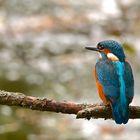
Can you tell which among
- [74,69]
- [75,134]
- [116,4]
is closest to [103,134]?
[75,134]

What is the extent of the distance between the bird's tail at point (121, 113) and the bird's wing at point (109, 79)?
0.08 metres

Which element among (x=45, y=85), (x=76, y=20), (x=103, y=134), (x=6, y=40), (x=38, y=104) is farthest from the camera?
(x=76, y=20)

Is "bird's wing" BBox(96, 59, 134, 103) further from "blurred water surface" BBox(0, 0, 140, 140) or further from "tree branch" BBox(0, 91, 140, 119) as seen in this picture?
"blurred water surface" BBox(0, 0, 140, 140)

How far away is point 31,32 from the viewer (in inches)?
463

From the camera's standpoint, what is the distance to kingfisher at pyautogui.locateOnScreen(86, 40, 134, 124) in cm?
484

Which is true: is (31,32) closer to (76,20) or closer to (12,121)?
(76,20)

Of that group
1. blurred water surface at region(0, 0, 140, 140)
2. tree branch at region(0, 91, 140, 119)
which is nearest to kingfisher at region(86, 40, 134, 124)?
tree branch at region(0, 91, 140, 119)

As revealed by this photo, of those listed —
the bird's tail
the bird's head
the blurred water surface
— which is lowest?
the blurred water surface

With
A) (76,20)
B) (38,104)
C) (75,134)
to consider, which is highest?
(38,104)

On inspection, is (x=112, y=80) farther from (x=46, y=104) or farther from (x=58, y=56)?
(x=58, y=56)

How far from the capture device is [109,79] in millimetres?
4996

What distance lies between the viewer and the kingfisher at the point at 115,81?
4844 mm

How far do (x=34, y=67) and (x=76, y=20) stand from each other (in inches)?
71.3

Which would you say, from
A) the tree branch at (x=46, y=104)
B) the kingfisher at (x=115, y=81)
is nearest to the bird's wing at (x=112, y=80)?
the kingfisher at (x=115, y=81)
